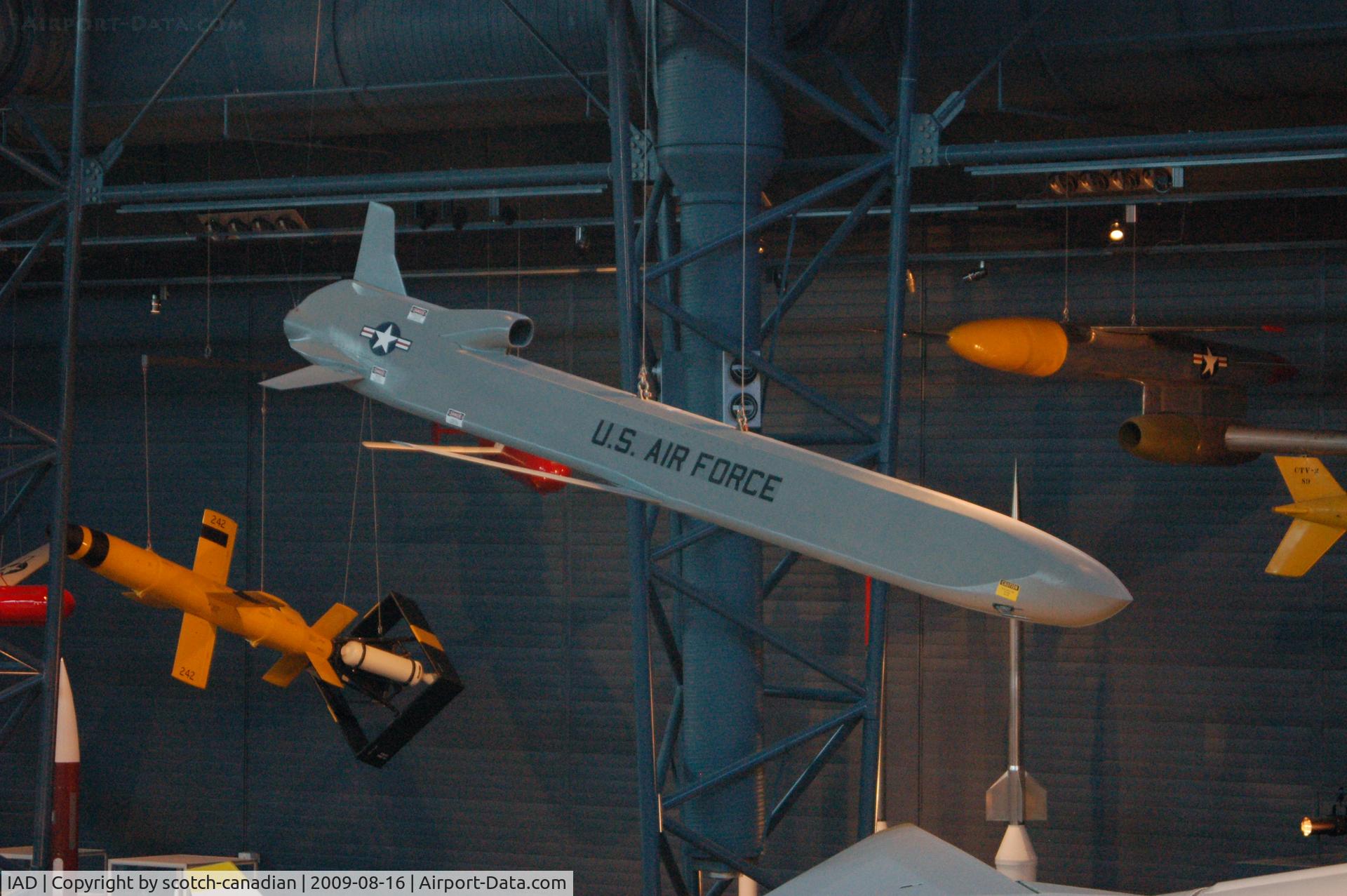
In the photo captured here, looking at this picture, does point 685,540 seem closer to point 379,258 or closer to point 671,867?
point 671,867

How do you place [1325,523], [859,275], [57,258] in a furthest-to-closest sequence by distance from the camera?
[57,258], [859,275], [1325,523]

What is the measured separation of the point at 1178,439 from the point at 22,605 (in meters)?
8.59

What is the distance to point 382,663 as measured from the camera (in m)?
10.3

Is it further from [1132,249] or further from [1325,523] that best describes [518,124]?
[1325,523]

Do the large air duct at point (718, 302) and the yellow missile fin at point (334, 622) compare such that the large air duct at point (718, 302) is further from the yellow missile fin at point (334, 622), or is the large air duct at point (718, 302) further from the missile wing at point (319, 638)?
the yellow missile fin at point (334, 622)

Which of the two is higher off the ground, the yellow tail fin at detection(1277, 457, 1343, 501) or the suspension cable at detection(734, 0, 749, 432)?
the suspension cable at detection(734, 0, 749, 432)

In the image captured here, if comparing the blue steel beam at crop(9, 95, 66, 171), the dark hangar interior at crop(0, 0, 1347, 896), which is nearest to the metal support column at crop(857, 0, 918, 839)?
the dark hangar interior at crop(0, 0, 1347, 896)

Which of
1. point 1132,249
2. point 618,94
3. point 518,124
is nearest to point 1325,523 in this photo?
point 1132,249

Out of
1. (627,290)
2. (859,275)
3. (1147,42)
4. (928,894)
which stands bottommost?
(928,894)

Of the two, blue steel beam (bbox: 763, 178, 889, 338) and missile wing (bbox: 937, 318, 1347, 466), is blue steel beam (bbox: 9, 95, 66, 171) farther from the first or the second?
missile wing (bbox: 937, 318, 1347, 466)

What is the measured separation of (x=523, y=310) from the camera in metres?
11.9

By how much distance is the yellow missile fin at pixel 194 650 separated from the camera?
1031 cm

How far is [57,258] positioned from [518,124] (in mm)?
4869

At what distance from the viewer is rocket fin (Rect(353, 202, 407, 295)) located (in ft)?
24.5
